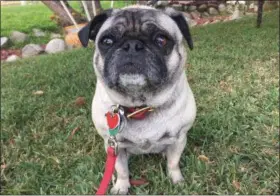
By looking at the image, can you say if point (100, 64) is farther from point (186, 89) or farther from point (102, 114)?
point (186, 89)

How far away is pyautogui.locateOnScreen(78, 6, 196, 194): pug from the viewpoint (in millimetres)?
1953

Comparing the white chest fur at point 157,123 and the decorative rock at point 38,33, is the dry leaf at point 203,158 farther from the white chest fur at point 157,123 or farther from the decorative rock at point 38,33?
the decorative rock at point 38,33

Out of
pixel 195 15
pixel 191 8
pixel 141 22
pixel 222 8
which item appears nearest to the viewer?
pixel 141 22

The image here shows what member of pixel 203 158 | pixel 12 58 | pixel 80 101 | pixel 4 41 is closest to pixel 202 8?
pixel 4 41

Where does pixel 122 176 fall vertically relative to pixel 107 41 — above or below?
below

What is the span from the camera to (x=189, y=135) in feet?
9.32

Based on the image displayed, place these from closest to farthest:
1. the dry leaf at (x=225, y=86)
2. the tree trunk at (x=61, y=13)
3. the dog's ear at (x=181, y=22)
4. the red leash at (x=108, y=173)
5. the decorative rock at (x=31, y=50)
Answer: the red leash at (x=108, y=173)
the dog's ear at (x=181, y=22)
the dry leaf at (x=225, y=86)
the decorative rock at (x=31, y=50)
the tree trunk at (x=61, y=13)

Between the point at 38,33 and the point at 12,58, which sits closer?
the point at 12,58

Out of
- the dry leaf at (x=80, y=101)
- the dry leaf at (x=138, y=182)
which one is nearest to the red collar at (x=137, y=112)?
the dry leaf at (x=138, y=182)

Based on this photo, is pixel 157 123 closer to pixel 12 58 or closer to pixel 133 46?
pixel 133 46

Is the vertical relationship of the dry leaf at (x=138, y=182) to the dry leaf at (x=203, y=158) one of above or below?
above

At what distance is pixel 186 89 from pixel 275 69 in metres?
2.19

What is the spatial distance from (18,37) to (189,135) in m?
7.51

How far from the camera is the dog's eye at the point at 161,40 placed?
201 cm
